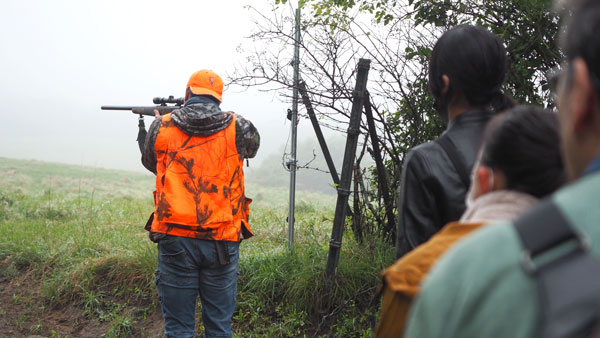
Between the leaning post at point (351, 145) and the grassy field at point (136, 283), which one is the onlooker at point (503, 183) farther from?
the grassy field at point (136, 283)

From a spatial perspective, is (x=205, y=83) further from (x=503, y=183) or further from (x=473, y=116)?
(x=503, y=183)

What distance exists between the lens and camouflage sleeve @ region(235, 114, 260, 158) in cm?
372

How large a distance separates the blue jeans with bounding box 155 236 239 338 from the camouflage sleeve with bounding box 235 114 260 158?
0.63 metres

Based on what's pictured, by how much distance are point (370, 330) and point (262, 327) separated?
0.96 meters

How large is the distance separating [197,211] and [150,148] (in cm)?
56

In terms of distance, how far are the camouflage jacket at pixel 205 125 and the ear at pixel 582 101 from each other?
297 centimetres

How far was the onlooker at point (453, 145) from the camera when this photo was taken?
1813mm

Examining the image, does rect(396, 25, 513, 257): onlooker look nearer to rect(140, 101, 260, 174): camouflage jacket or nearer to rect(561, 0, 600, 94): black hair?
rect(561, 0, 600, 94): black hair

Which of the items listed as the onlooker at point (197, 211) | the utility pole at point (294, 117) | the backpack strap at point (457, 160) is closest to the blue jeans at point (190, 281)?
the onlooker at point (197, 211)

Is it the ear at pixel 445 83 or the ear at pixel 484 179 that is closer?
the ear at pixel 484 179

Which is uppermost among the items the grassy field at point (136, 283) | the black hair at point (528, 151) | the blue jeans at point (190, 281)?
the black hair at point (528, 151)

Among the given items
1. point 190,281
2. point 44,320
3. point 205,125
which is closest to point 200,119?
point 205,125

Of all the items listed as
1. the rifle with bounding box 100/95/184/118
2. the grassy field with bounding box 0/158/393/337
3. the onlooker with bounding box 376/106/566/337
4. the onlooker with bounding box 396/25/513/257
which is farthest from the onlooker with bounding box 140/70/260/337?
the onlooker with bounding box 376/106/566/337

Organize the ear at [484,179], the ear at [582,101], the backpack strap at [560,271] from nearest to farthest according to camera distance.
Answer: the backpack strap at [560,271] < the ear at [582,101] < the ear at [484,179]
